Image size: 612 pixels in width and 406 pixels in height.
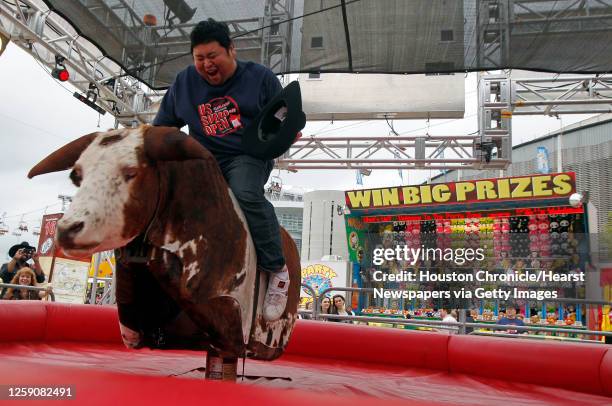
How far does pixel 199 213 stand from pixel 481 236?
9.22 metres

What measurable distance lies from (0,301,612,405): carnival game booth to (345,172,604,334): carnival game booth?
640cm

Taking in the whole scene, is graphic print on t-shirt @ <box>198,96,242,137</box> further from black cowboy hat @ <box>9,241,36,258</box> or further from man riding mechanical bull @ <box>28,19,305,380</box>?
black cowboy hat @ <box>9,241,36,258</box>

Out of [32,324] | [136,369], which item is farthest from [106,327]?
[136,369]

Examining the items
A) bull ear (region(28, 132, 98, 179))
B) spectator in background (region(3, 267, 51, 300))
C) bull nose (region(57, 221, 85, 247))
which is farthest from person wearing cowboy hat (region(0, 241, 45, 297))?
bull nose (region(57, 221, 85, 247))

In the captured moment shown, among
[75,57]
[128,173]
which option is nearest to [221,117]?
[128,173]

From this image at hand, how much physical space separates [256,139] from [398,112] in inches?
231

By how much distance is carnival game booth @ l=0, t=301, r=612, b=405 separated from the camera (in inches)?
24.0

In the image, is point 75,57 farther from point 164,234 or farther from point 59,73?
point 164,234

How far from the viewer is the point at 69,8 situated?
222 cm

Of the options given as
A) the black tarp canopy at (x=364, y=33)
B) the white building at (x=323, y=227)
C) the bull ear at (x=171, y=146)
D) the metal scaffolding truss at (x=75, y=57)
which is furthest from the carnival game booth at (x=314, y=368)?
the white building at (x=323, y=227)

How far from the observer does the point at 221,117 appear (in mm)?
1350

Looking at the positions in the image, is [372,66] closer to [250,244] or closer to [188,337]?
[250,244]

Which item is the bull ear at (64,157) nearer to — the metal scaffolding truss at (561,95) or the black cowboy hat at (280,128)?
the black cowboy hat at (280,128)

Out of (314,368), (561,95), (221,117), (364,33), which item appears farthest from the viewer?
(561,95)
